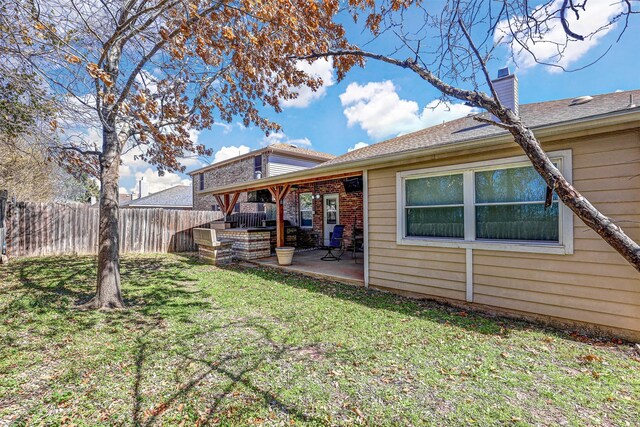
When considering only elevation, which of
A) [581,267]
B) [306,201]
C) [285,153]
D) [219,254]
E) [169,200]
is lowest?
[219,254]

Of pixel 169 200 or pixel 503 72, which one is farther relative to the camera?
pixel 169 200

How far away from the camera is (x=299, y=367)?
2.99m

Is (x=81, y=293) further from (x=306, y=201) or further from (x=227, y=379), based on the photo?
(x=306, y=201)

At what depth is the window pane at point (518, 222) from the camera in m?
4.07

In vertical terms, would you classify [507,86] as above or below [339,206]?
above

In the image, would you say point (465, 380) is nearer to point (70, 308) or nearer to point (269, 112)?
point (70, 308)

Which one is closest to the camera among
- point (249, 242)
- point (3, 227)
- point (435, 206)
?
point (435, 206)

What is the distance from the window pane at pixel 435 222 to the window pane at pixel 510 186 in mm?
445

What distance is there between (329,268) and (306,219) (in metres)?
5.68

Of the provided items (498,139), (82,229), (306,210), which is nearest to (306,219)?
(306,210)

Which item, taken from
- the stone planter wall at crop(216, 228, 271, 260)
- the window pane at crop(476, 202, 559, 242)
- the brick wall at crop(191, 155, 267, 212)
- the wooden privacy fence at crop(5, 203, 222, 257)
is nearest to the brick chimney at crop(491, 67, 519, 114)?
the window pane at crop(476, 202, 559, 242)

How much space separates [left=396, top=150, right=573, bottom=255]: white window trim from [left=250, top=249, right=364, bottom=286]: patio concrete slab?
1592 mm

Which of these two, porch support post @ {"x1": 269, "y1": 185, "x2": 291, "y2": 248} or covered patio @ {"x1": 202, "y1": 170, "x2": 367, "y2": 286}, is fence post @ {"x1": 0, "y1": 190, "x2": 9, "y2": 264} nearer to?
covered patio @ {"x1": 202, "y1": 170, "x2": 367, "y2": 286}

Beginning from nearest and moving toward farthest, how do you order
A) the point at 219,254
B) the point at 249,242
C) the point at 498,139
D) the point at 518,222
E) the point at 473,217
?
the point at 498,139 → the point at 518,222 → the point at 473,217 → the point at 219,254 → the point at 249,242
